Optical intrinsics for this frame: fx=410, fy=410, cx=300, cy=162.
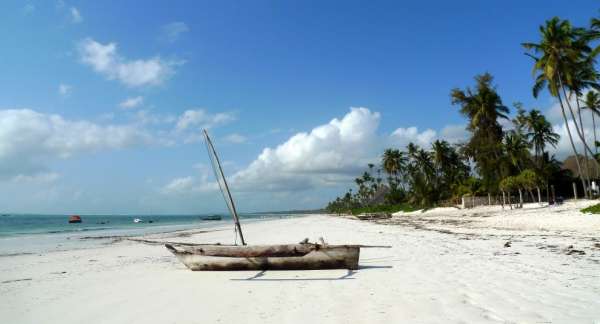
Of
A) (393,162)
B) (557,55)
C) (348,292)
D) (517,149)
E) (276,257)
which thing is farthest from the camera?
(393,162)

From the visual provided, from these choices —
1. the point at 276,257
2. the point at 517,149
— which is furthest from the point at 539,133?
the point at 276,257

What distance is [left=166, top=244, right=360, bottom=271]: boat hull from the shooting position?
365 inches

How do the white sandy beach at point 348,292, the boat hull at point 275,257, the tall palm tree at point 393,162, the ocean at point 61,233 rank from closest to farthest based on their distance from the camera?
the white sandy beach at point 348,292, the boat hull at point 275,257, the ocean at point 61,233, the tall palm tree at point 393,162

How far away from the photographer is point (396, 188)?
287 ft

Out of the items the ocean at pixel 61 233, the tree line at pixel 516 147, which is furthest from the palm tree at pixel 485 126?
the ocean at pixel 61 233

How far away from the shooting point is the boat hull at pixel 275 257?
9.27 m

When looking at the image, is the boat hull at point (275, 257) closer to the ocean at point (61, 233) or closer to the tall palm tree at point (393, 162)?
the ocean at point (61, 233)

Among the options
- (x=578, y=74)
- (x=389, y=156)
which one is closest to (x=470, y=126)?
(x=578, y=74)

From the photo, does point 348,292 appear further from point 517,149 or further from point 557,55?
point 517,149

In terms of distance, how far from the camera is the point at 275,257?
9523 mm

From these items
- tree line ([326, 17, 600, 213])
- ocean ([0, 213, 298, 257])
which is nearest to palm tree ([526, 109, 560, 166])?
tree line ([326, 17, 600, 213])

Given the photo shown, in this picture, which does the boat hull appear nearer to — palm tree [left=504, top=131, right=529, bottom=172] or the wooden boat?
the wooden boat

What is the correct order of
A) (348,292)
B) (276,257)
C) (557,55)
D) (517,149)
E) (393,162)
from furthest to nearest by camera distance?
(393,162), (517,149), (557,55), (276,257), (348,292)

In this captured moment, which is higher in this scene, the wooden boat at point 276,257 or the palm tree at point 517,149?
the palm tree at point 517,149
